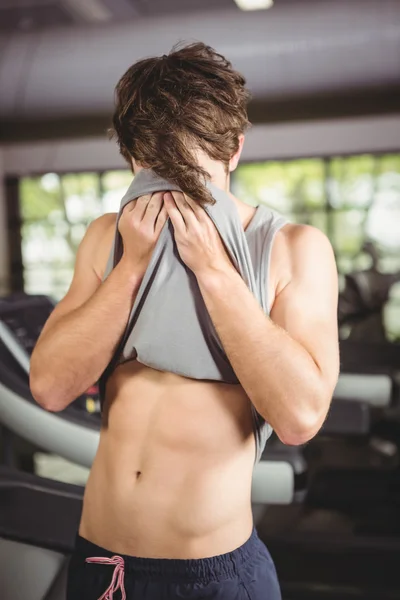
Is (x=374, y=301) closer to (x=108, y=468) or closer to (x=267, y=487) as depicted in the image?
(x=267, y=487)

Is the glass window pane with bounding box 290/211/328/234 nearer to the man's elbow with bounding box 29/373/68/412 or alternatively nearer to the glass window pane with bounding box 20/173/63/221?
the glass window pane with bounding box 20/173/63/221

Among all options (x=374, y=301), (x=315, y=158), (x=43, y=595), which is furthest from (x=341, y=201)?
(x=43, y=595)

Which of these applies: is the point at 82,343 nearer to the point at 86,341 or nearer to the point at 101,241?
the point at 86,341

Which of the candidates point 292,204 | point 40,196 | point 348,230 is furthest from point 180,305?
point 40,196

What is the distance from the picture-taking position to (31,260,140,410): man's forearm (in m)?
0.77

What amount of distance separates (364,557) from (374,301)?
1709 millimetres

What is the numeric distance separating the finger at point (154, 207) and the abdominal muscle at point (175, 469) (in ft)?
0.64

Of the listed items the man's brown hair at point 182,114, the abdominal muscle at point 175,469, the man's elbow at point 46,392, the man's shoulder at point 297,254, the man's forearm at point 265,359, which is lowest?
the abdominal muscle at point 175,469

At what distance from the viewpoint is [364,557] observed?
2020 millimetres

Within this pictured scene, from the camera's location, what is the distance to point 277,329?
0.72m

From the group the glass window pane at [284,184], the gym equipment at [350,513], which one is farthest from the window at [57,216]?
the gym equipment at [350,513]

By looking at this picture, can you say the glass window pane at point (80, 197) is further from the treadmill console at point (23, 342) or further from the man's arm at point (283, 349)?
the man's arm at point (283, 349)

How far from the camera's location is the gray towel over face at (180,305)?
0.76m

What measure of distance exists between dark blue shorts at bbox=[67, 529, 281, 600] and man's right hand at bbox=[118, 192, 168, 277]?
1.17 ft
